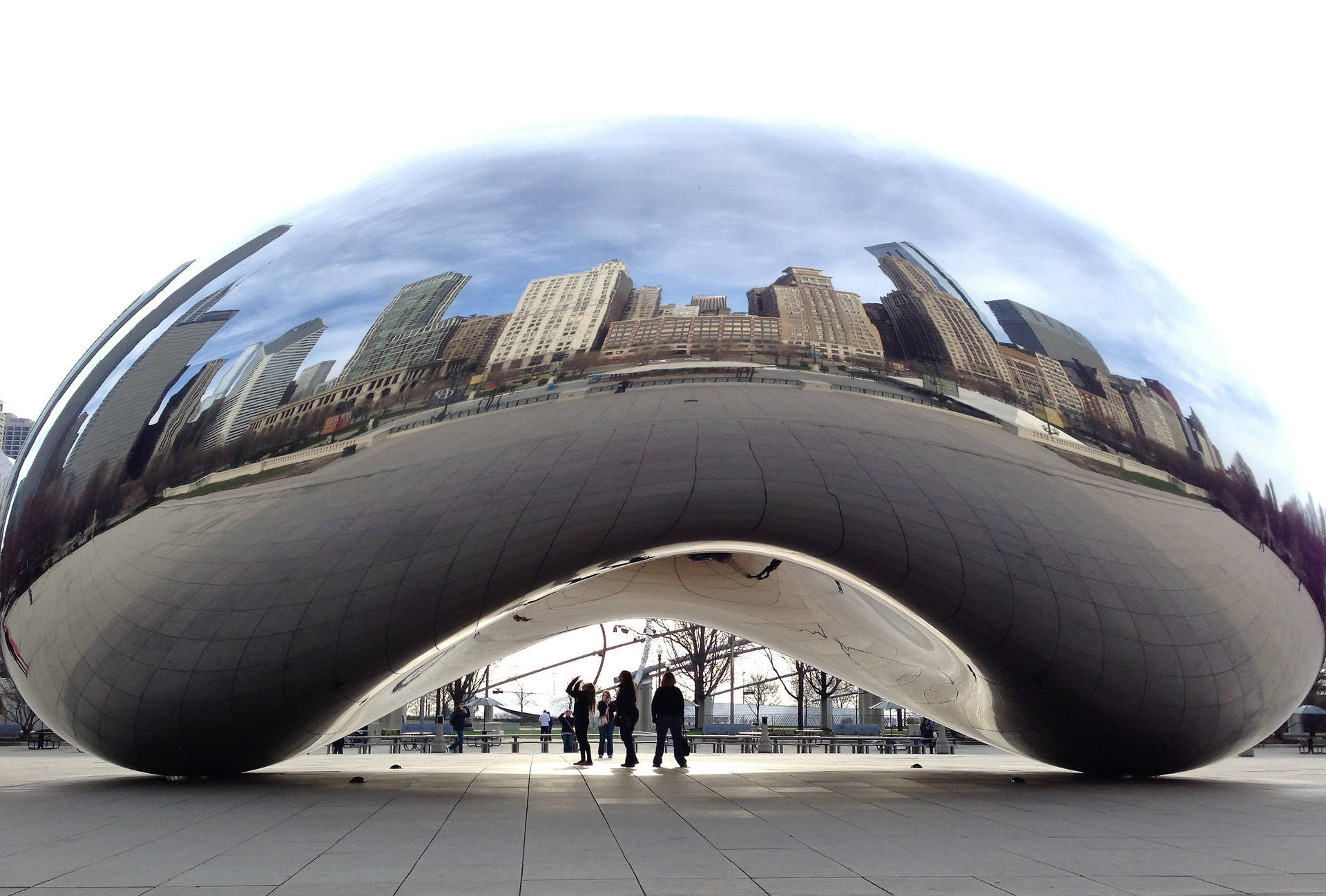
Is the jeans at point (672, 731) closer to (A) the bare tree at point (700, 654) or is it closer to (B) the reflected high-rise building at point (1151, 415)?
(B) the reflected high-rise building at point (1151, 415)

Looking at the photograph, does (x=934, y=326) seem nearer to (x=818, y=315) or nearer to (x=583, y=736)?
(x=818, y=315)

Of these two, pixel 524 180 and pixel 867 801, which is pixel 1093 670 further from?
pixel 524 180

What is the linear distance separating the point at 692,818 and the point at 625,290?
12.4 feet

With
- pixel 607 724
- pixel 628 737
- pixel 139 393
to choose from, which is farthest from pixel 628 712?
pixel 139 393

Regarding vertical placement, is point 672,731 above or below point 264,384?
below

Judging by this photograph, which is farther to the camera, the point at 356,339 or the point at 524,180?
the point at 524,180

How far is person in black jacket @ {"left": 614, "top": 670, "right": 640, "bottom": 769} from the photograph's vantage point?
13.3 m

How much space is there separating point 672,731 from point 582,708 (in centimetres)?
183

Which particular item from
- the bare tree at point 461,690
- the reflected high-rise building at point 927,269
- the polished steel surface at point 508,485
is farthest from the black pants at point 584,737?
the bare tree at point 461,690

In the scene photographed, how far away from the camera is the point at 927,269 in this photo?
A: 8445 mm

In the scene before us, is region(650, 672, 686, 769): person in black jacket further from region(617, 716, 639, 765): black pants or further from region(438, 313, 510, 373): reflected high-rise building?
region(438, 313, 510, 373): reflected high-rise building

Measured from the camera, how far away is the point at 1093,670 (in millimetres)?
9078

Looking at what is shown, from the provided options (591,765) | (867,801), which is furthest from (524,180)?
(591,765)

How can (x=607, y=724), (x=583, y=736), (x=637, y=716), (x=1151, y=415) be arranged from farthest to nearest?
(x=607, y=724), (x=583, y=736), (x=637, y=716), (x=1151, y=415)
